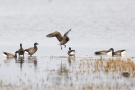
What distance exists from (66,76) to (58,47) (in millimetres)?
15122

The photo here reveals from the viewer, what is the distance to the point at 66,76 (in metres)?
18.1

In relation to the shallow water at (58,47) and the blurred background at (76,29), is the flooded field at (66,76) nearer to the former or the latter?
the shallow water at (58,47)

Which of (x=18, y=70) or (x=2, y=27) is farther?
(x=2, y=27)

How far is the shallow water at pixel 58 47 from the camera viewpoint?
1662cm

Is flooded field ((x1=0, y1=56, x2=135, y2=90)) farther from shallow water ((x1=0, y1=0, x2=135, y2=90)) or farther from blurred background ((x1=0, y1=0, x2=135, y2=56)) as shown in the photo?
blurred background ((x1=0, y1=0, x2=135, y2=56))

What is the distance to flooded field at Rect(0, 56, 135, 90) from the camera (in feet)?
51.8

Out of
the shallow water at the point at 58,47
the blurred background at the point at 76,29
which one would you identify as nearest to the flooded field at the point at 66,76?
the shallow water at the point at 58,47

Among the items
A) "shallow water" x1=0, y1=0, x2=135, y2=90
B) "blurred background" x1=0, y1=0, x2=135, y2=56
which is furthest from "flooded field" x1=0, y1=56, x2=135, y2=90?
"blurred background" x1=0, y1=0, x2=135, y2=56

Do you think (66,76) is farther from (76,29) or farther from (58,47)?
(76,29)

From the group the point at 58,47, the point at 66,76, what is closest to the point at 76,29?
the point at 58,47

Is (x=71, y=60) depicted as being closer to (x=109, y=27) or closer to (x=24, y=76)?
(x=24, y=76)

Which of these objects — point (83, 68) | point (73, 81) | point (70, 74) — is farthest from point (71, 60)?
point (73, 81)

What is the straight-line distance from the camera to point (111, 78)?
1758 centimetres

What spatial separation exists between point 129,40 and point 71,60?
45.7ft
